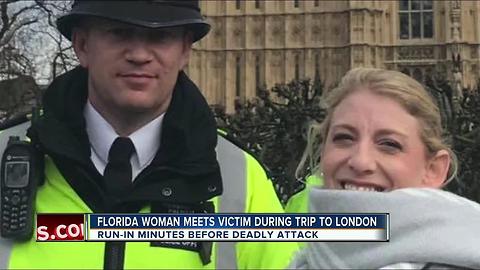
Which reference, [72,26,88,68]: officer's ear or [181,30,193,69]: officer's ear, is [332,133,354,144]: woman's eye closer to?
[181,30,193,69]: officer's ear

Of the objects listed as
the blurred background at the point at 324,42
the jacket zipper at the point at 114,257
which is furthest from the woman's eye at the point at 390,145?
the blurred background at the point at 324,42

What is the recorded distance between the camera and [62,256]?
1621mm

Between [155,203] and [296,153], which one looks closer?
[155,203]

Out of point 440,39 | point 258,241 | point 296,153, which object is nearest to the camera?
point 258,241

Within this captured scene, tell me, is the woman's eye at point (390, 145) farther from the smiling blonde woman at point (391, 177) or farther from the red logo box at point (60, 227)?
the red logo box at point (60, 227)

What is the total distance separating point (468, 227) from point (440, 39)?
3187 centimetres

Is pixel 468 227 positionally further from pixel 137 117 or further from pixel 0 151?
pixel 0 151

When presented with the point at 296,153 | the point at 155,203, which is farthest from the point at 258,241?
the point at 296,153

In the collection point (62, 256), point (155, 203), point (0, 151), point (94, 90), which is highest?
point (94, 90)

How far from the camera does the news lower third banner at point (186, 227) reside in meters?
1.55

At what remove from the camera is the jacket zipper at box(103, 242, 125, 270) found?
159 cm

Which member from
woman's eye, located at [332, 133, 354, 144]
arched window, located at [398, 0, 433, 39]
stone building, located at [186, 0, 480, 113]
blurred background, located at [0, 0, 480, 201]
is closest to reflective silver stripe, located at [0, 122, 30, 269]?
woman's eye, located at [332, 133, 354, 144]

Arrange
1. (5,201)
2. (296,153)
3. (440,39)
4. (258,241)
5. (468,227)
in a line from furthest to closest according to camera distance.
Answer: (440,39), (296,153), (258,241), (5,201), (468,227)

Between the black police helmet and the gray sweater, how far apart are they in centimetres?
48
